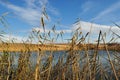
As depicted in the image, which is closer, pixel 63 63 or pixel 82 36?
pixel 82 36

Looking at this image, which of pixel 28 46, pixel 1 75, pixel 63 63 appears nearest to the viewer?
pixel 63 63

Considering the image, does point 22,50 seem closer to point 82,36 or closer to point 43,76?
point 43,76

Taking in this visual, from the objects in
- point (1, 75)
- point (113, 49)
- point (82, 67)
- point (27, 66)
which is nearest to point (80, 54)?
point (82, 67)

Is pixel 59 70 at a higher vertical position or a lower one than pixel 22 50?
lower

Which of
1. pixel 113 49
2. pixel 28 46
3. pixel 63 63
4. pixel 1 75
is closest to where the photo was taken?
pixel 113 49

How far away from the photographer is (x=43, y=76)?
441cm

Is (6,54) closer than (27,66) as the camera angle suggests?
No

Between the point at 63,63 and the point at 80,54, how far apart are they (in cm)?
43

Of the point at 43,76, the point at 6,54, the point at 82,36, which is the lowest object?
the point at 43,76

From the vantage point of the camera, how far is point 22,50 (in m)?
5.32

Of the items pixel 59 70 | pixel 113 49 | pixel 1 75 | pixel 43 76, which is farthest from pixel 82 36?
pixel 1 75

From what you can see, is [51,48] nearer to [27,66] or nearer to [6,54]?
[27,66]

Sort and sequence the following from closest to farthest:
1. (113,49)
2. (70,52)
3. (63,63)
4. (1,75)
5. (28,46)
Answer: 1. (113,49)
2. (70,52)
3. (63,63)
4. (1,75)
5. (28,46)

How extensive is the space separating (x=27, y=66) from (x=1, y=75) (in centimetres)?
56
